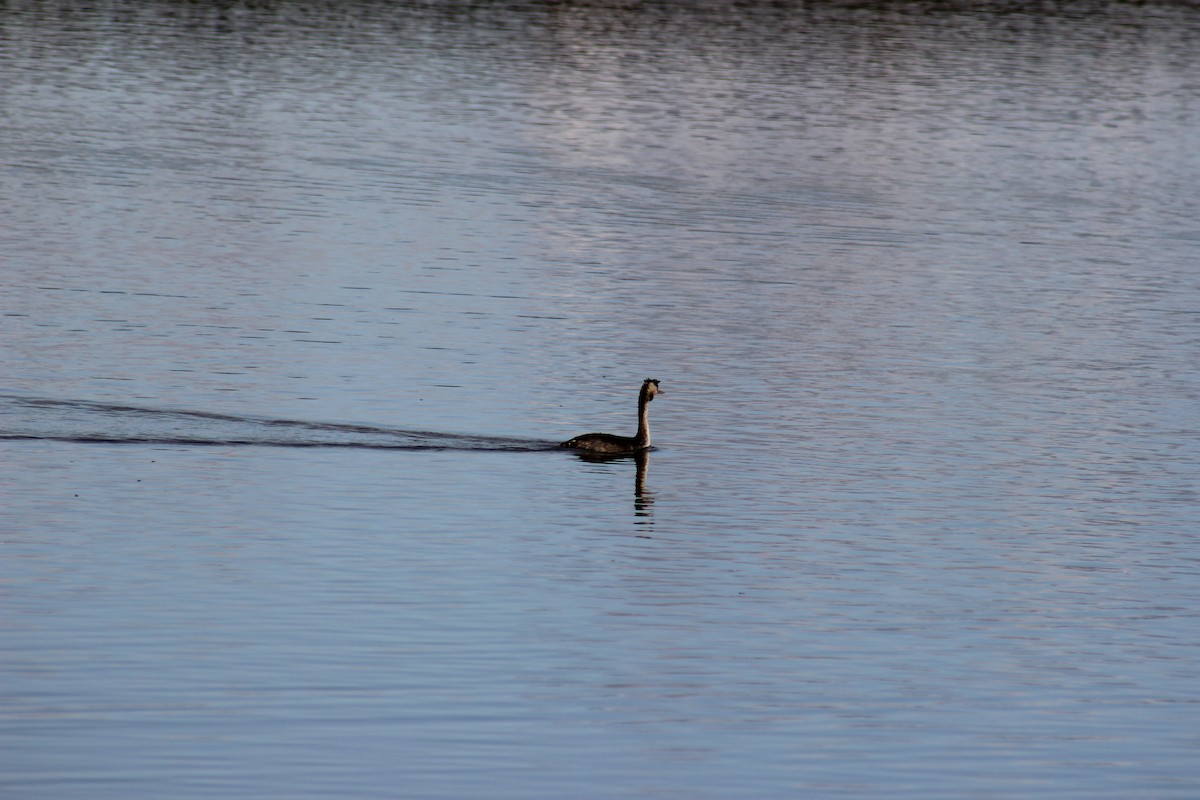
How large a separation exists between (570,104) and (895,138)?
1156 centimetres

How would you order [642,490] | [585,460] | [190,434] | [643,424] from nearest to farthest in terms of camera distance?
[642,490] → [190,434] → [585,460] → [643,424]

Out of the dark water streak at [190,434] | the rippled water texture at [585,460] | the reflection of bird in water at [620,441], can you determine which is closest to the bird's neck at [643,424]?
the reflection of bird in water at [620,441]

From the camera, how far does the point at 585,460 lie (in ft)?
99.4

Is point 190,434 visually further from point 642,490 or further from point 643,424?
point 642,490

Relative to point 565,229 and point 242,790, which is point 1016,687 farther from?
point 565,229

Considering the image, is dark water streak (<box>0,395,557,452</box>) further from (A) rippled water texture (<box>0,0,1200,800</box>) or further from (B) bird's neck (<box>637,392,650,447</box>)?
(B) bird's neck (<box>637,392,650,447</box>)

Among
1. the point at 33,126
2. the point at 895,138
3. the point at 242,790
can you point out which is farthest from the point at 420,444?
the point at 895,138

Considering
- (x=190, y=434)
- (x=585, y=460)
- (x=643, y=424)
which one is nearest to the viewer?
(x=190, y=434)

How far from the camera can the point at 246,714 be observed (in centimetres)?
1847

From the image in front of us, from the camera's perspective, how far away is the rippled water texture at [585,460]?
1864 cm

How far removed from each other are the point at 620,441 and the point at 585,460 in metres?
0.55

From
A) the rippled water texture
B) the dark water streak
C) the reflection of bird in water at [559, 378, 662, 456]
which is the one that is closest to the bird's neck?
the reflection of bird in water at [559, 378, 662, 456]

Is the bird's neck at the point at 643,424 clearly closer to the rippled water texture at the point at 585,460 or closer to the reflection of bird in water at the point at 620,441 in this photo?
the reflection of bird in water at the point at 620,441

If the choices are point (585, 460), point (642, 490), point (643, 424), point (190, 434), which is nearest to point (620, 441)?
point (585, 460)
